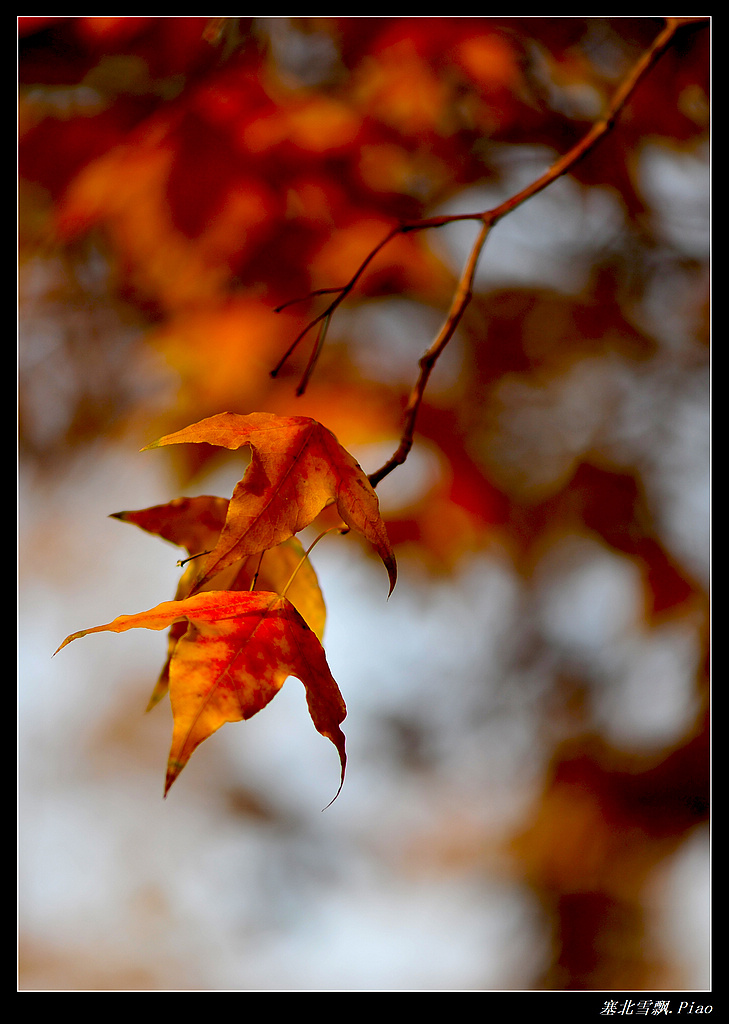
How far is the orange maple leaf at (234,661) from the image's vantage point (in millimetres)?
353

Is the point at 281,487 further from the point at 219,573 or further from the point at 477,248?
the point at 477,248

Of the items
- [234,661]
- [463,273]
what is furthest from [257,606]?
[463,273]

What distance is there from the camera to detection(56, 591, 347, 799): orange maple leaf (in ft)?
1.16

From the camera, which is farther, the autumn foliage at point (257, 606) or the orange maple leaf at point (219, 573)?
the orange maple leaf at point (219, 573)

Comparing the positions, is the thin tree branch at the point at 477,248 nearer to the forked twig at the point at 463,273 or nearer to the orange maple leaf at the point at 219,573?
the forked twig at the point at 463,273

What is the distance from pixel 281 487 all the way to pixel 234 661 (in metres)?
0.11

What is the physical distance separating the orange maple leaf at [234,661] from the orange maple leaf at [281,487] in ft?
0.08

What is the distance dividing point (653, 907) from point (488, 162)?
5.90 ft

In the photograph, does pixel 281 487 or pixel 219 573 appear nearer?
pixel 281 487

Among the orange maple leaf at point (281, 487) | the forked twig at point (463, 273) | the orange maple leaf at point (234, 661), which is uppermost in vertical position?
the forked twig at point (463, 273)

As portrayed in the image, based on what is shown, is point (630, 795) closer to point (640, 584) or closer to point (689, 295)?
point (640, 584)

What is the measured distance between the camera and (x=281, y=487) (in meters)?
0.37

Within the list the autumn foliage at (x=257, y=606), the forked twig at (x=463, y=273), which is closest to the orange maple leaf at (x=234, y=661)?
the autumn foliage at (x=257, y=606)

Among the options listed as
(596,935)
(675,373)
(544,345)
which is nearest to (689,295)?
(675,373)
